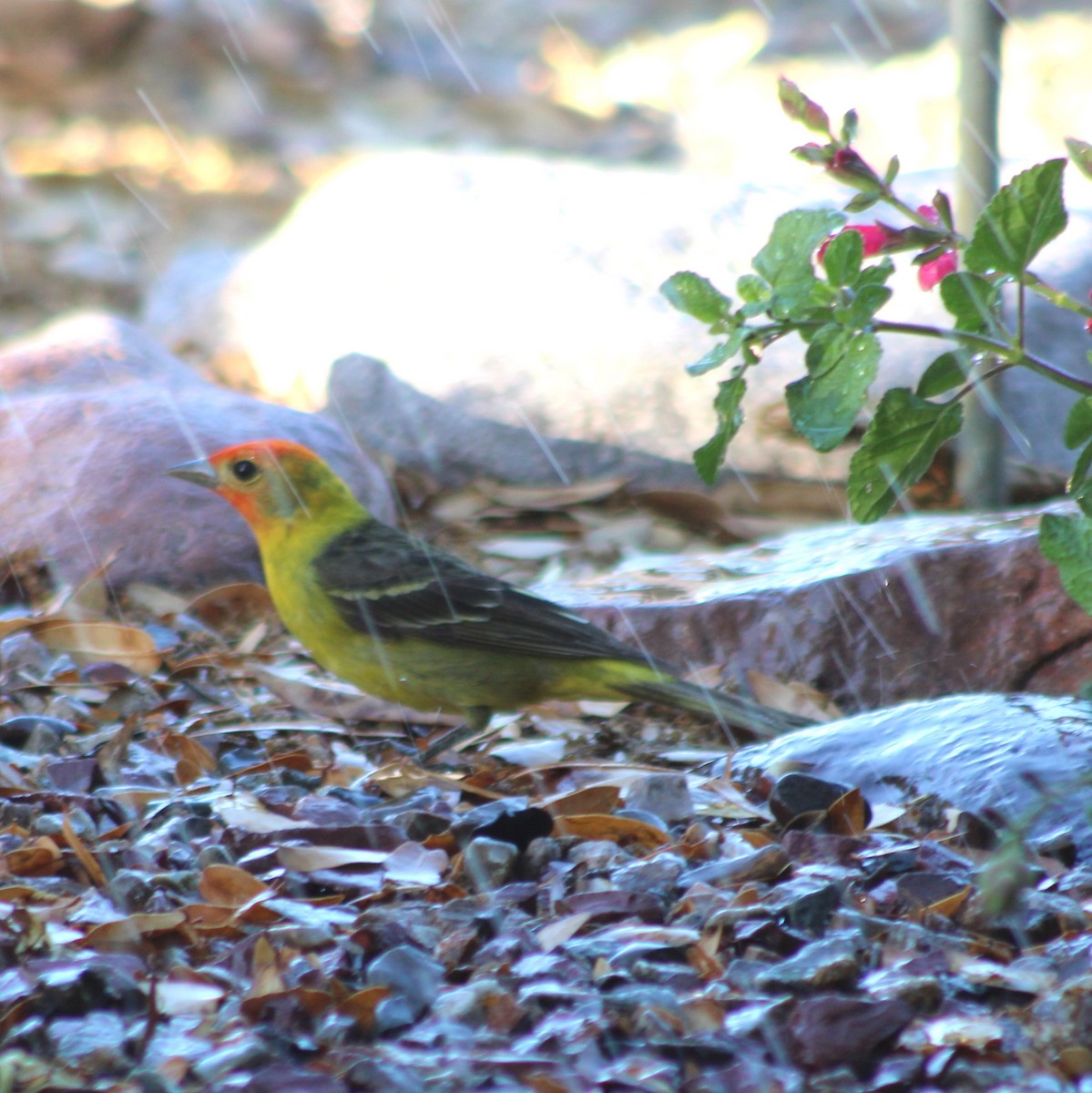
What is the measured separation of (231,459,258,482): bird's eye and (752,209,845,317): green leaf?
205cm

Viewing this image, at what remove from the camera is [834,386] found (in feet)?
10.0

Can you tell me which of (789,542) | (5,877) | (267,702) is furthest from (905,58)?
(5,877)

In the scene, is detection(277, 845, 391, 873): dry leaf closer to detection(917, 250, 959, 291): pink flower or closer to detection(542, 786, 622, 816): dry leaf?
detection(542, 786, 622, 816): dry leaf

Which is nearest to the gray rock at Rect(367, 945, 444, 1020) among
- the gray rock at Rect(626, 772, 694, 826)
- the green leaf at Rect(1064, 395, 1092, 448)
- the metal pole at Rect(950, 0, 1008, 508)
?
the gray rock at Rect(626, 772, 694, 826)

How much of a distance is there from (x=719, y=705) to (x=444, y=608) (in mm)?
851

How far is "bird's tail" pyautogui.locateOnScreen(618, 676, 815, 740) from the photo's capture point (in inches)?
163

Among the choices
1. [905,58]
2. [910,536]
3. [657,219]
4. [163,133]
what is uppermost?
[163,133]

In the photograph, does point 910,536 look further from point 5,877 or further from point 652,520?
point 5,877

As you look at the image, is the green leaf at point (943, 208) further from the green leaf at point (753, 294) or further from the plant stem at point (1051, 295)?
the green leaf at point (753, 294)

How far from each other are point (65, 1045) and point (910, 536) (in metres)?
2.89

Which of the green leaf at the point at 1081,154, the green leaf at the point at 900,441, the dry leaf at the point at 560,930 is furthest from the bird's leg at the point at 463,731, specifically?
the green leaf at the point at 1081,154

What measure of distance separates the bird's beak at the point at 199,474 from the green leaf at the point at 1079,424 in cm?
248

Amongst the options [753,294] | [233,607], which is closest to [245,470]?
[233,607]

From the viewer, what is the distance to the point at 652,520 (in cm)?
621
